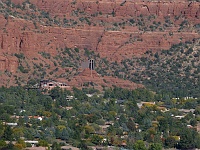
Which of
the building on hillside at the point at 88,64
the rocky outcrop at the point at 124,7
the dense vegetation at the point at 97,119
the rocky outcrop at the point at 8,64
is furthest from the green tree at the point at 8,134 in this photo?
the rocky outcrop at the point at 124,7

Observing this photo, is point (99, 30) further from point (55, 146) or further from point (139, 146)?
point (55, 146)

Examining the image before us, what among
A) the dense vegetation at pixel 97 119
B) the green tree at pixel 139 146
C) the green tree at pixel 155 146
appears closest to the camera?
the green tree at pixel 155 146

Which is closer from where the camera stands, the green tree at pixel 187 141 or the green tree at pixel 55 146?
the green tree at pixel 55 146

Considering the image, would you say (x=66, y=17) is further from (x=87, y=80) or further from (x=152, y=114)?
(x=152, y=114)

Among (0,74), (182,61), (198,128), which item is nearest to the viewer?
(198,128)

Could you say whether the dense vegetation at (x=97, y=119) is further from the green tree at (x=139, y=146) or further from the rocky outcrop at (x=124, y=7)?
the rocky outcrop at (x=124, y=7)

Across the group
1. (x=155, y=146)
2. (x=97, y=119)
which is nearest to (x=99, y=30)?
(x=97, y=119)

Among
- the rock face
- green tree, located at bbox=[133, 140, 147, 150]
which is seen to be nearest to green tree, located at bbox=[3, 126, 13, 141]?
green tree, located at bbox=[133, 140, 147, 150]

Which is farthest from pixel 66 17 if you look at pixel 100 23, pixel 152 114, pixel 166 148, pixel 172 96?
pixel 166 148
